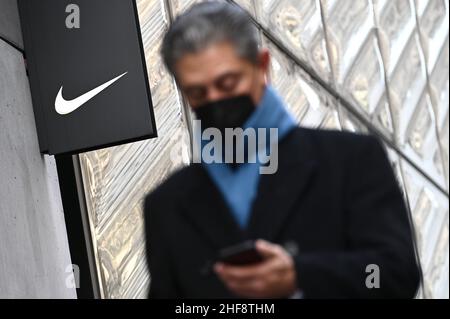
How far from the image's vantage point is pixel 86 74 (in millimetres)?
7875

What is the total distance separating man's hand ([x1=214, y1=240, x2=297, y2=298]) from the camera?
381 centimetres

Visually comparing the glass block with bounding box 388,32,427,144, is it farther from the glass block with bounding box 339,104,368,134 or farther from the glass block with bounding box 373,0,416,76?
the glass block with bounding box 339,104,368,134

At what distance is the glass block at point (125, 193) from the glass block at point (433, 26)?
728 centimetres

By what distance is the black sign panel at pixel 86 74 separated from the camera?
7590 millimetres

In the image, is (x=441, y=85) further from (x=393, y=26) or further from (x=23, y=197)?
(x=23, y=197)

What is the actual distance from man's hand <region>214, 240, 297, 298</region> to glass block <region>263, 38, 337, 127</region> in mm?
2405

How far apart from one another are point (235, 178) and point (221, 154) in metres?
0.09

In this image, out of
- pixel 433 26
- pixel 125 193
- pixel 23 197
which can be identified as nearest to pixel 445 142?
pixel 433 26

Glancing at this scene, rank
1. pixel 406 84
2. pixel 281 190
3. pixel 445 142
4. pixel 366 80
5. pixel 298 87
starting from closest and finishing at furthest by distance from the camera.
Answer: pixel 281 190 → pixel 298 87 → pixel 366 80 → pixel 406 84 → pixel 445 142

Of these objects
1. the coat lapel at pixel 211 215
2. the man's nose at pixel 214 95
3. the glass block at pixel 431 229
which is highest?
the man's nose at pixel 214 95

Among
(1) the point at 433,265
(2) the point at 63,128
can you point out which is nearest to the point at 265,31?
(2) the point at 63,128

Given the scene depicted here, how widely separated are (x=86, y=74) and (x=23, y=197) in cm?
143

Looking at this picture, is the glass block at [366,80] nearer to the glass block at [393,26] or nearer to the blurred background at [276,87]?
the blurred background at [276,87]

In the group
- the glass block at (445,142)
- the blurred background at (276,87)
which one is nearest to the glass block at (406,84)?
the blurred background at (276,87)
